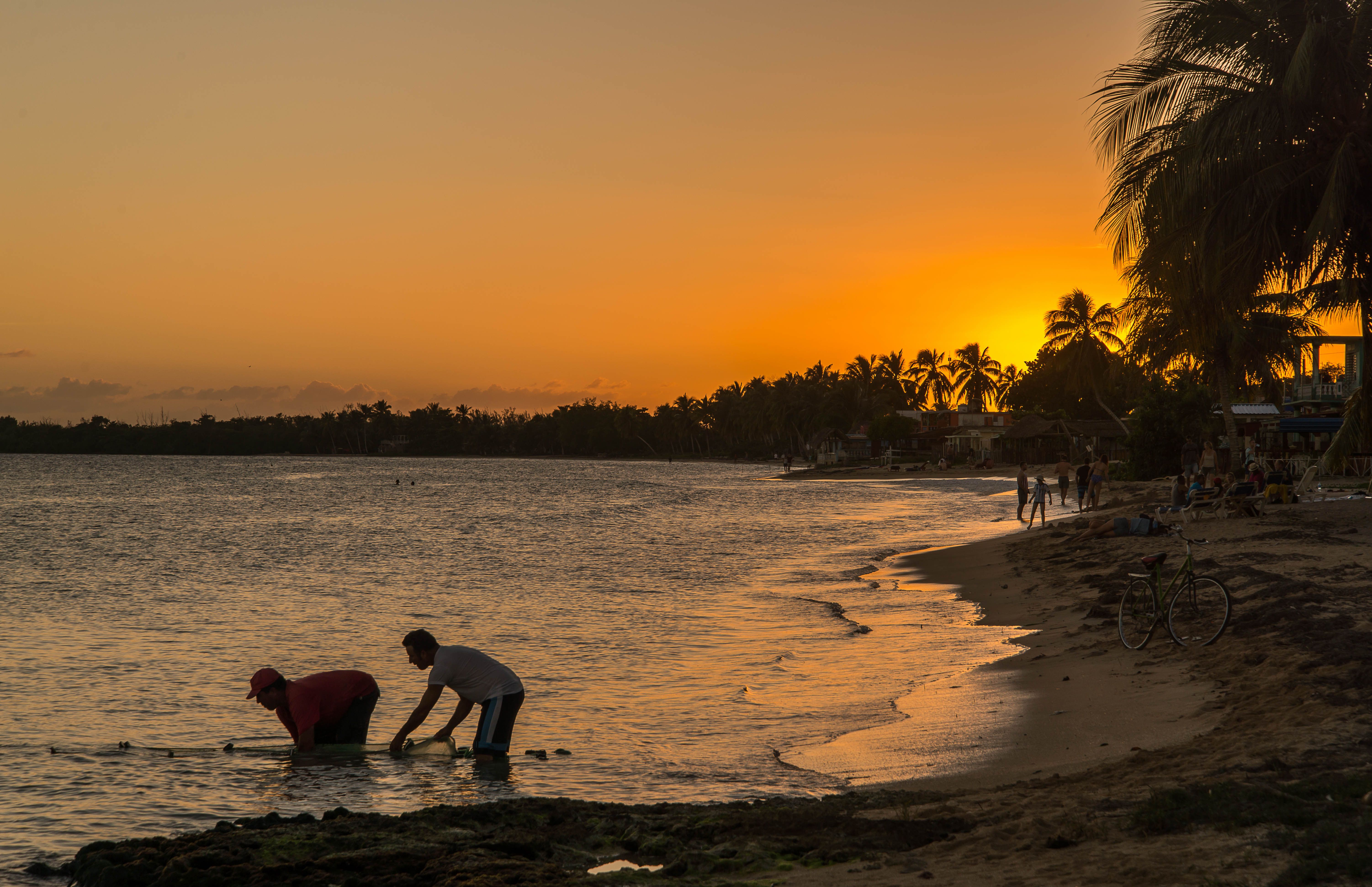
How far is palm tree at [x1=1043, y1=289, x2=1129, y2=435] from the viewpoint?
214ft

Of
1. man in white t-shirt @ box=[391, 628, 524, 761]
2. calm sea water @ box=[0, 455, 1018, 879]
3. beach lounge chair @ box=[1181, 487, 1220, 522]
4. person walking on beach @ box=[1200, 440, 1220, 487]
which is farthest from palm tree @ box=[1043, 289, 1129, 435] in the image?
man in white t-shirt @ box=[391, 628, 524, 761]

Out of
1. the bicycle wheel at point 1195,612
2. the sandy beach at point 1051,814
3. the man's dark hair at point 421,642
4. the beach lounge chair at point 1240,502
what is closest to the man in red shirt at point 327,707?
the man's dark hair at point 421,642

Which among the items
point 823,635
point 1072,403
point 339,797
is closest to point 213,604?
point 823,635

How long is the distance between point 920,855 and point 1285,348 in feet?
129

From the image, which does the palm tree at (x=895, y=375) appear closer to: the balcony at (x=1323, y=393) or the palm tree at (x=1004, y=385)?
the palm tree at (x=1004, y=385)

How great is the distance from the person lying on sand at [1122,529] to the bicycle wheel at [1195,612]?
8.04m

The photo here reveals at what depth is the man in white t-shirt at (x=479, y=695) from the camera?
7938 mm

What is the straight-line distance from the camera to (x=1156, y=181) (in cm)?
1586

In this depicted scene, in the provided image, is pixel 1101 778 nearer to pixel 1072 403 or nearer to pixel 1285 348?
pixel 1285 348

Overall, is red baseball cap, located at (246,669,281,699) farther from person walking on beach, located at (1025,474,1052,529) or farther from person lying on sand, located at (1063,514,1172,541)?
person walking on beach, located at (1025,474,1052,529)

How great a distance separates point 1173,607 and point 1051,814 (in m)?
5.85

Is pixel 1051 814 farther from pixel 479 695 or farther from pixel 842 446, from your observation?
pixel 842 446

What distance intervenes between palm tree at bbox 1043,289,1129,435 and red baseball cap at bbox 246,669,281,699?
64.5 m

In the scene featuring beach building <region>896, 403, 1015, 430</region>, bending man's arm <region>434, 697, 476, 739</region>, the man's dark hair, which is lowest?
bending man's arm <region>434, 697, 476, 739</region>
